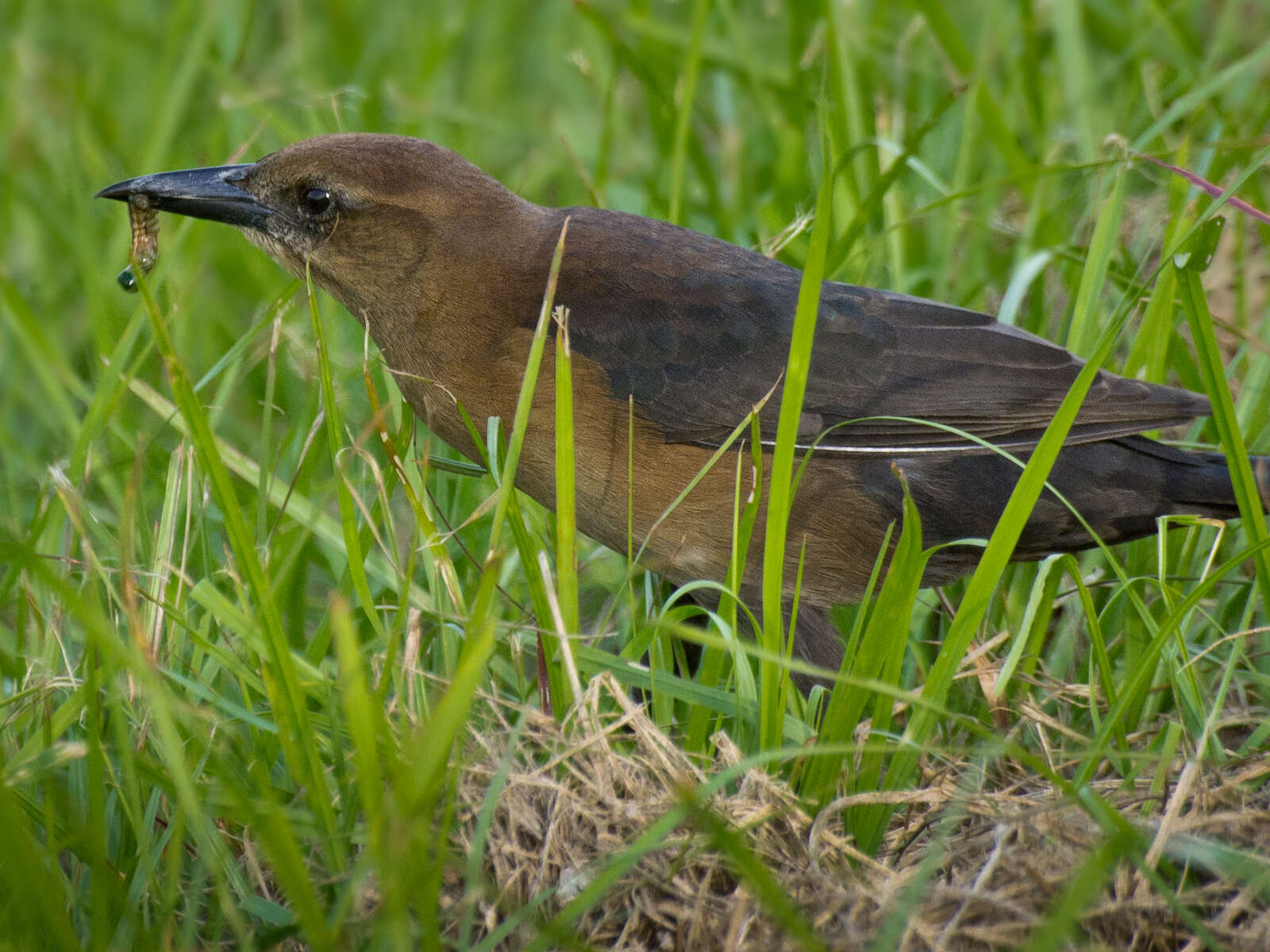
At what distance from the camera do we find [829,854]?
2.22 meters

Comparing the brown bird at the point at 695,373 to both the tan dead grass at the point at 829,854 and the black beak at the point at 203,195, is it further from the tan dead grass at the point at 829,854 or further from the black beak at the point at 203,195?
the tan dead grass at the point at 829,854

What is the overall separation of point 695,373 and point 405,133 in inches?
81.8

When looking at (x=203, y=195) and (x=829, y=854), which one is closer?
(x=829, y=854)

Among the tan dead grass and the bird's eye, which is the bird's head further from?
the tan dead grass

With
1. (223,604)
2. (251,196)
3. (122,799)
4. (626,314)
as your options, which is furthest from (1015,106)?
(122,799)

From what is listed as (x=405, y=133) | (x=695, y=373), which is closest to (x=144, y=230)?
(x=695, y=373)

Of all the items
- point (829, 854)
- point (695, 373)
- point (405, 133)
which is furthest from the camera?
point (405, 133)

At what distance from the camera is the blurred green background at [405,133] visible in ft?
8.35

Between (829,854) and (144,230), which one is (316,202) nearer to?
(144,230)

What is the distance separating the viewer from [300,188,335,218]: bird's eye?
334 centimetres

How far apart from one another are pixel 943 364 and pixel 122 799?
6.74 ft

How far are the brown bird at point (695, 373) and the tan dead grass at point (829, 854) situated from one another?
87 cm

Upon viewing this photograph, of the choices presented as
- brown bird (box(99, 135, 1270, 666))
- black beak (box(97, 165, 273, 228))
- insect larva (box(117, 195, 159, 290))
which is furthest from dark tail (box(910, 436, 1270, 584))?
insect larva (box(117, 195, 159, 290))

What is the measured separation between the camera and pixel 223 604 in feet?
7.93
